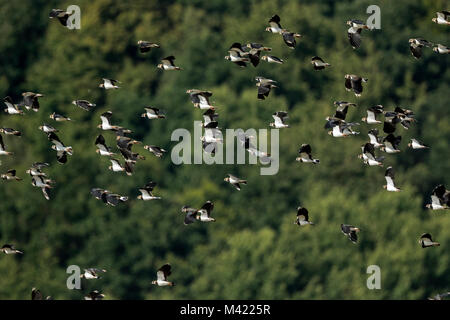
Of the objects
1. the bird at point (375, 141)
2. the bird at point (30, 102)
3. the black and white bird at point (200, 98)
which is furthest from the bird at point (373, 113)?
the bird at point (30, 102)

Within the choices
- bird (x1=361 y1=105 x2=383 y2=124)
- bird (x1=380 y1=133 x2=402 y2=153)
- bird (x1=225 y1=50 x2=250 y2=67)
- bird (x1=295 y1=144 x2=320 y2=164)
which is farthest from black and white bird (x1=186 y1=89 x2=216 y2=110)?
bird (x1=380 y1=133 x2=402 y2=153)

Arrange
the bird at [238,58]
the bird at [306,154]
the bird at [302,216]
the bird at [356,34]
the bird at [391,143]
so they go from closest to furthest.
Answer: the bird at [302,216] < the bird at [391,143] < the bird at [356,34] < the bird at [238,58] < the bird at [306,154]

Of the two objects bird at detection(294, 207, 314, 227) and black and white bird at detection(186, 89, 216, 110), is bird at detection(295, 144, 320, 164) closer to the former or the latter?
bird at detection(294, 207, 314, 227)

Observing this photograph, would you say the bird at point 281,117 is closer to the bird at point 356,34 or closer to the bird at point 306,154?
the bird at point 306,154

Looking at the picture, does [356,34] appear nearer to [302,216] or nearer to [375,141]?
[375,141]

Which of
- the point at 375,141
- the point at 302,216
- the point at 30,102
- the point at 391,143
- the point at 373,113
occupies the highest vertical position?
the point at 391,143

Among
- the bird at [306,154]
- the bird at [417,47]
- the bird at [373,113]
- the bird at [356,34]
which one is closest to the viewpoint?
the bird at [356,34]

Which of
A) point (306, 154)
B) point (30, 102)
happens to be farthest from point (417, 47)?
point (30, 102)

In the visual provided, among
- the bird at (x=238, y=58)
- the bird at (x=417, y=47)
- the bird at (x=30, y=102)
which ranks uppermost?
the bird at (x=417, y=47)

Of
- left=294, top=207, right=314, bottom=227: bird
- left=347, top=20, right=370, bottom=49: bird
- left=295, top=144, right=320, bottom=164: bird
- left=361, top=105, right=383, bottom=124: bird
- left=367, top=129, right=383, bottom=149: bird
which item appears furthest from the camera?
left=361, top=105, right=383, bottom=124: bird

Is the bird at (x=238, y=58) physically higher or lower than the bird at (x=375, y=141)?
higher

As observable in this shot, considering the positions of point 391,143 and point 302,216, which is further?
point 391,143

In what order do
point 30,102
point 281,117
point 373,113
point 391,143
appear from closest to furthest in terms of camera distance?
point 391,143, point 30,102, point 373,113, point 281,117
